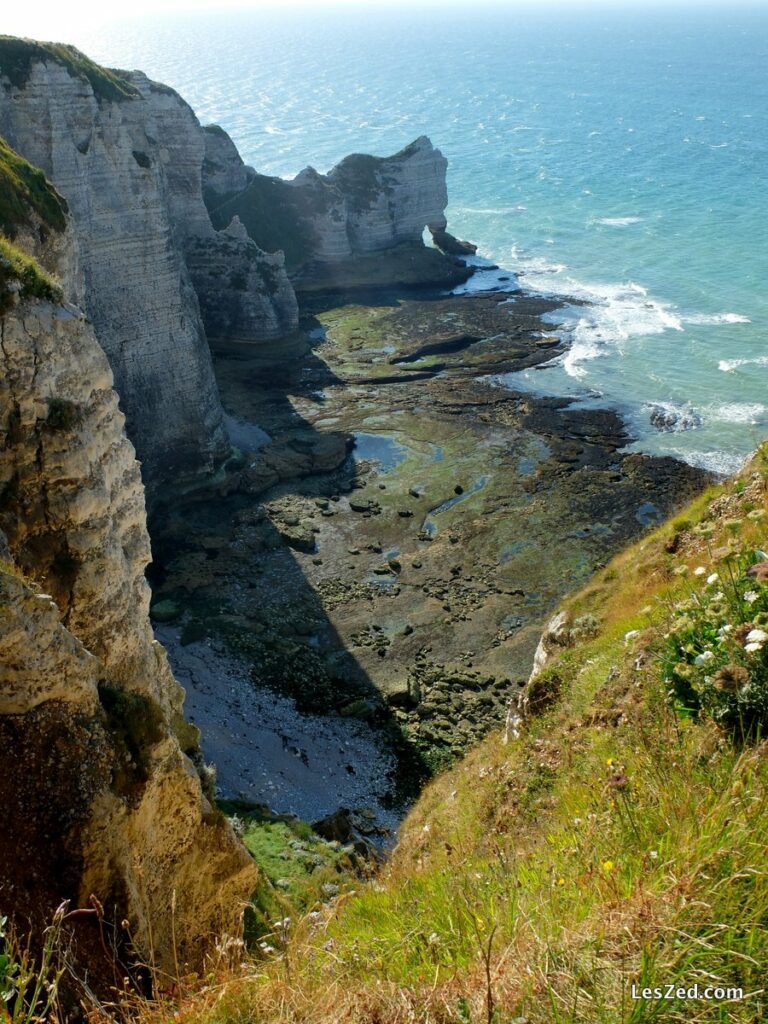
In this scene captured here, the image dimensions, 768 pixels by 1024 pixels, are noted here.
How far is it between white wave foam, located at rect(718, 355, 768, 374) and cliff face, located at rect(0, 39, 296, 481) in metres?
28.6

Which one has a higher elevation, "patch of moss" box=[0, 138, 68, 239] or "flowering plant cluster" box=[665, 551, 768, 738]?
"patch of moss" box=[0, 138, 68, 239]

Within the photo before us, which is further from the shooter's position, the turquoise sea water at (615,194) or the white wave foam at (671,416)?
the turquoise sea water at (615,194)

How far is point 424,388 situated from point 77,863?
40.2m

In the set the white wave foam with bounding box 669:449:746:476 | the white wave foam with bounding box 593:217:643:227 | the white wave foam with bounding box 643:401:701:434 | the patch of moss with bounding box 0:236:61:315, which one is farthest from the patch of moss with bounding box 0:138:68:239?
the white wave foam with bounding box 593:217:643:227

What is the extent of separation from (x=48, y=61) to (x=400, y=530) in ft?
66.2

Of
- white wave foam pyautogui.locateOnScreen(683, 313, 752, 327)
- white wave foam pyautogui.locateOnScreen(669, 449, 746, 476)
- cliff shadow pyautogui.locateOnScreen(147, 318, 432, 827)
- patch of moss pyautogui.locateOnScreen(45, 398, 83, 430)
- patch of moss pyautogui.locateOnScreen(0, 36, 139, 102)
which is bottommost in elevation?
cliff shadow pyautogui.locateOnScreen(147, 318, 432, 827)

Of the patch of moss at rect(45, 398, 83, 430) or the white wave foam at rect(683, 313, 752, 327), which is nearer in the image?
the patch of moss at rect(45, 398, 83, 430)

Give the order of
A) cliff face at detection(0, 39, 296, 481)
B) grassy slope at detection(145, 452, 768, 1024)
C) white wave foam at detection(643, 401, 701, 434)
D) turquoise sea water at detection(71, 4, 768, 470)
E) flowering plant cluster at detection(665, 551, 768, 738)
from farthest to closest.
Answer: turquoise sea water at detection(71, 4, 768, 470) < white wave foam at detection(643, 401, 701, 434) < cliff face at detection(0, 39, 296, 481) < flowering plant cluster at detection(665, 551, 768, 738) < grassy slope at detection(145, 452, 768, 1024)

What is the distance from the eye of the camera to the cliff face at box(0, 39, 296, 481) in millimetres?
30016

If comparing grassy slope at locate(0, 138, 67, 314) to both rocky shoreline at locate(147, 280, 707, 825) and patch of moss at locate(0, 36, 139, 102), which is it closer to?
patch of moss at locate(0, 36, 139, 102)

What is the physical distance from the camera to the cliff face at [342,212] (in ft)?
203

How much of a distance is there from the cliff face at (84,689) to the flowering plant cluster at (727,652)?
5301 mm

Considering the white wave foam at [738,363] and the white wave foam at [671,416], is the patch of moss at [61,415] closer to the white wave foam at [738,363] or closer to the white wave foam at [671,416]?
the white wave foam at [671,416]

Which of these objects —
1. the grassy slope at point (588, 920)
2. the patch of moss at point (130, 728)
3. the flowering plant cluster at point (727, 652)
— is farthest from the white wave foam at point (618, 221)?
the flowering plant cluster at point (727, 652)
